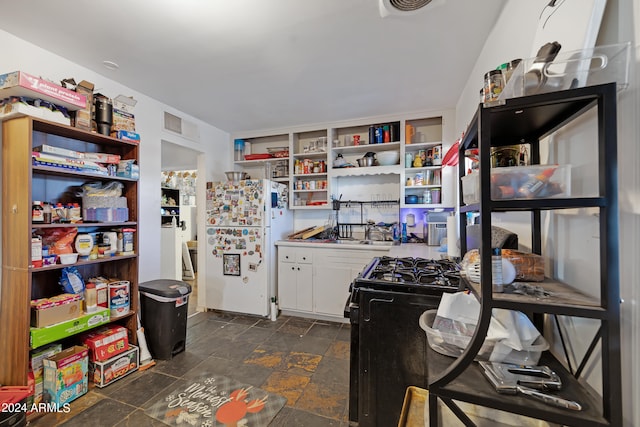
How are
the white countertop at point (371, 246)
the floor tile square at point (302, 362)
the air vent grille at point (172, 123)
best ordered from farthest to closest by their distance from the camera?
the air vent grille at point (172, 123), the white countertop at point (371, 246), the floor tile square at point (302, 362)

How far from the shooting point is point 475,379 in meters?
0.69

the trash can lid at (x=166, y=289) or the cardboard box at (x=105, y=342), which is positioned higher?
the trash can lid at (x=166, y=289)

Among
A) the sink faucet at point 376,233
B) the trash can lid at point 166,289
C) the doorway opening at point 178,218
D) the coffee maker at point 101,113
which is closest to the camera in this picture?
the coffee maker at point 101,113

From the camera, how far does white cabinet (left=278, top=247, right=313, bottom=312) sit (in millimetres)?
3209

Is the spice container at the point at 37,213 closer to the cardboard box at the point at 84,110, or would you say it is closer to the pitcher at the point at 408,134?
the cardboard box at the point at 84,110

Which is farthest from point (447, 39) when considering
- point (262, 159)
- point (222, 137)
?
point (222, 137)

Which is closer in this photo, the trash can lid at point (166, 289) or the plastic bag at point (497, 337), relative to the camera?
the plastic bag at point (497, 337)

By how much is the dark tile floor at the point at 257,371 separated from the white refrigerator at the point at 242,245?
0.29 metres

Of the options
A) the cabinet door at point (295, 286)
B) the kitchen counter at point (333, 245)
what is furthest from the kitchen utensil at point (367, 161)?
the cabinet door at point (295, 286)

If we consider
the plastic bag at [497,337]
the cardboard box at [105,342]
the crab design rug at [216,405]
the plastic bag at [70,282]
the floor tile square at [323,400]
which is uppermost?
the plastic bag at [497,337]

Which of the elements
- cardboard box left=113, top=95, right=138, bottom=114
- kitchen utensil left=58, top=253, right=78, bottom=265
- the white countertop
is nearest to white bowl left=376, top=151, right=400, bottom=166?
the white countertop

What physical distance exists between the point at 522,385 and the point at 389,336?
2.46 feet

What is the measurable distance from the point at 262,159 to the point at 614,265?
145 inches

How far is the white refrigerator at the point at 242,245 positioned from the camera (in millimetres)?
3182
